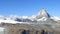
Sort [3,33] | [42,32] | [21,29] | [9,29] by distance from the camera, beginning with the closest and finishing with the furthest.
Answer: [42,32] < [21,29] < [9,29] < [3,33]

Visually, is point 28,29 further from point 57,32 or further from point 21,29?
point 57,32

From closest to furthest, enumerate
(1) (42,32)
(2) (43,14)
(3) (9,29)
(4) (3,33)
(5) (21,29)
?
(1) (42,32)
(5) (21,29)
(3) (9,29)
(4) (3,33)
(2) (43,14)

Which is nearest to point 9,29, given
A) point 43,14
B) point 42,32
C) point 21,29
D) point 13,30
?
point 13,30

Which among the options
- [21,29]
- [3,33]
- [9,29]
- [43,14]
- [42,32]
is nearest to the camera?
[42,32]

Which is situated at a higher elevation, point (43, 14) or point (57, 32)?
point (43, 14)

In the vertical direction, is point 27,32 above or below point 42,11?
below

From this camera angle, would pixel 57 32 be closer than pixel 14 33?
Yes

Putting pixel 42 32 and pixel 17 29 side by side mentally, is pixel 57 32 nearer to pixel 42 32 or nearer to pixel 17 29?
pixel 42 32

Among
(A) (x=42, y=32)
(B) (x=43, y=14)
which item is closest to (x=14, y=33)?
(A) (x=42, y=32)

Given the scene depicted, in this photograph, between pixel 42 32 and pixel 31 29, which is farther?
pixel 31 29
